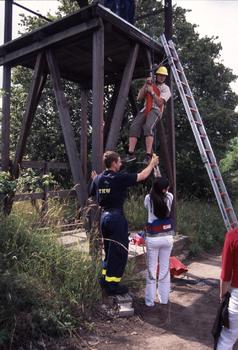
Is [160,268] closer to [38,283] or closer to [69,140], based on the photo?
[38,283]

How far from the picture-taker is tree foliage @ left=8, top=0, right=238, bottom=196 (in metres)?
13.8

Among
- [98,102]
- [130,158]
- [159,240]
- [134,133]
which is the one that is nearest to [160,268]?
[159,240]

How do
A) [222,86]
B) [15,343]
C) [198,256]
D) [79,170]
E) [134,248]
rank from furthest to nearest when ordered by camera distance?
1. [222,86]
2. [198,256]
3. [134,248]
4. [79,170]
5. [15,343]

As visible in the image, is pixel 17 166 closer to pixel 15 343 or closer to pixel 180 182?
pixel 15 343

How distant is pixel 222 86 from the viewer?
Result: 49.0 feet

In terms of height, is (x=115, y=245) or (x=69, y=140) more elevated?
(x=69, y=140)

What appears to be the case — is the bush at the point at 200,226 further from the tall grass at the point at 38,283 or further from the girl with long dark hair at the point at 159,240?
the tall grass at the point at 38,283

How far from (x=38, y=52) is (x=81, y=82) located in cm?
216

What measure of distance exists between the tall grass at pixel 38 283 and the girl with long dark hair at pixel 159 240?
0.75 metres

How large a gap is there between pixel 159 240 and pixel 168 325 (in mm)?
1072

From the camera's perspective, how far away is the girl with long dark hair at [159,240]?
5.18 m

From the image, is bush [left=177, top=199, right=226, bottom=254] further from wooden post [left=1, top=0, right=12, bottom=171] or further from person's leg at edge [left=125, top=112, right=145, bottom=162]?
wooden post [left=1, top=0, right=12, bottom=171]

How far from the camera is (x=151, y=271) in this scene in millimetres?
5180

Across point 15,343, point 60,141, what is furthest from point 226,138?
point 15,343
